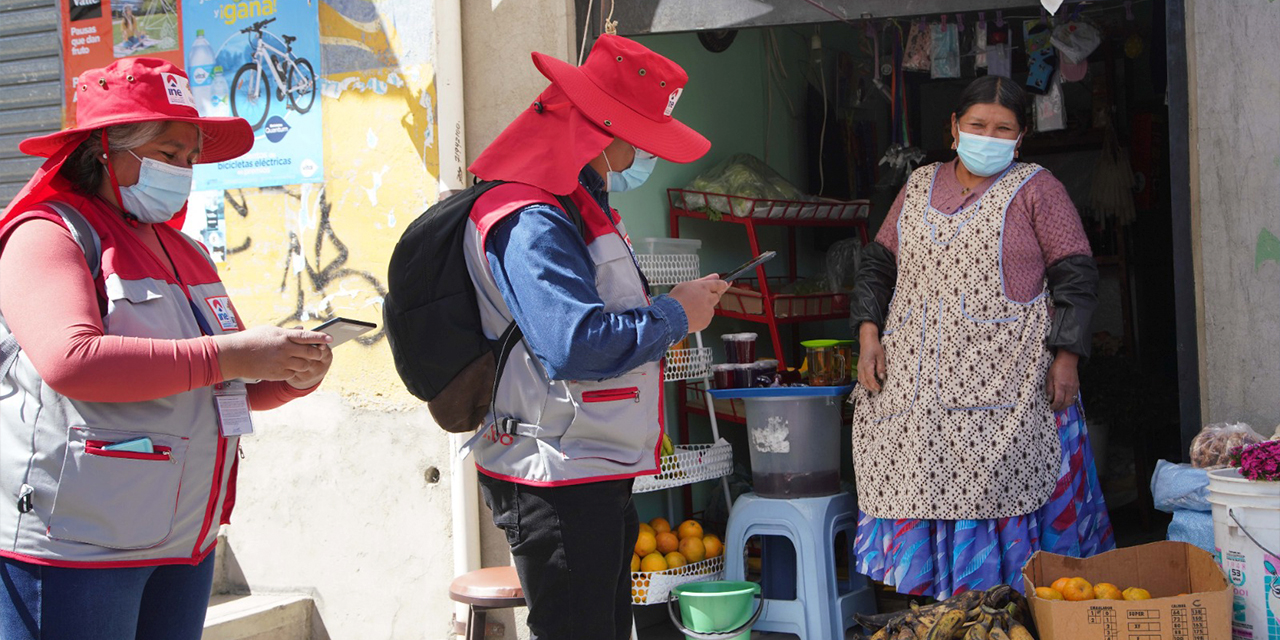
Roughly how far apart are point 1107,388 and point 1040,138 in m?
1.66

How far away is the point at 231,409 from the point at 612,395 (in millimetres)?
814

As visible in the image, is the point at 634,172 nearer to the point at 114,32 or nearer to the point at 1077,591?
the point at 1077,591

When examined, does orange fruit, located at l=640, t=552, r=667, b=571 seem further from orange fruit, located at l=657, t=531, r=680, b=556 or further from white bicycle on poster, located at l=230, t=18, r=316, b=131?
white bicycle on poster, located at l=230, t=18, r=316, b=131

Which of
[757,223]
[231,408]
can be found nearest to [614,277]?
[231,408]

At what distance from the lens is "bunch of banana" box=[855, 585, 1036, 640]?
3.55 m

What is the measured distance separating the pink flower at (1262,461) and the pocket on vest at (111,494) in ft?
9.71

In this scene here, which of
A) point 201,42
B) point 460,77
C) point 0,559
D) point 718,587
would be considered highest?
point 201,42

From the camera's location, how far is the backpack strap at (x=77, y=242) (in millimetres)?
2209

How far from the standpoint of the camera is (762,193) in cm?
545

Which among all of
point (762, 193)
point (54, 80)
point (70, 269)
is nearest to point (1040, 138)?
point (762, 193)

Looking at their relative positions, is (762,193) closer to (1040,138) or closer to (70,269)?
(1040,138)

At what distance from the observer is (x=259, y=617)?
186 inches

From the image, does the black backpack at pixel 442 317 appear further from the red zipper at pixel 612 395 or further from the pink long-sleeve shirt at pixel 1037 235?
the pink long-sleeve shirt at pixel 1037 235

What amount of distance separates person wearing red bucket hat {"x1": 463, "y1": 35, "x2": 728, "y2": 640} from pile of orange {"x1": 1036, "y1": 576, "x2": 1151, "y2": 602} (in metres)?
1.60
